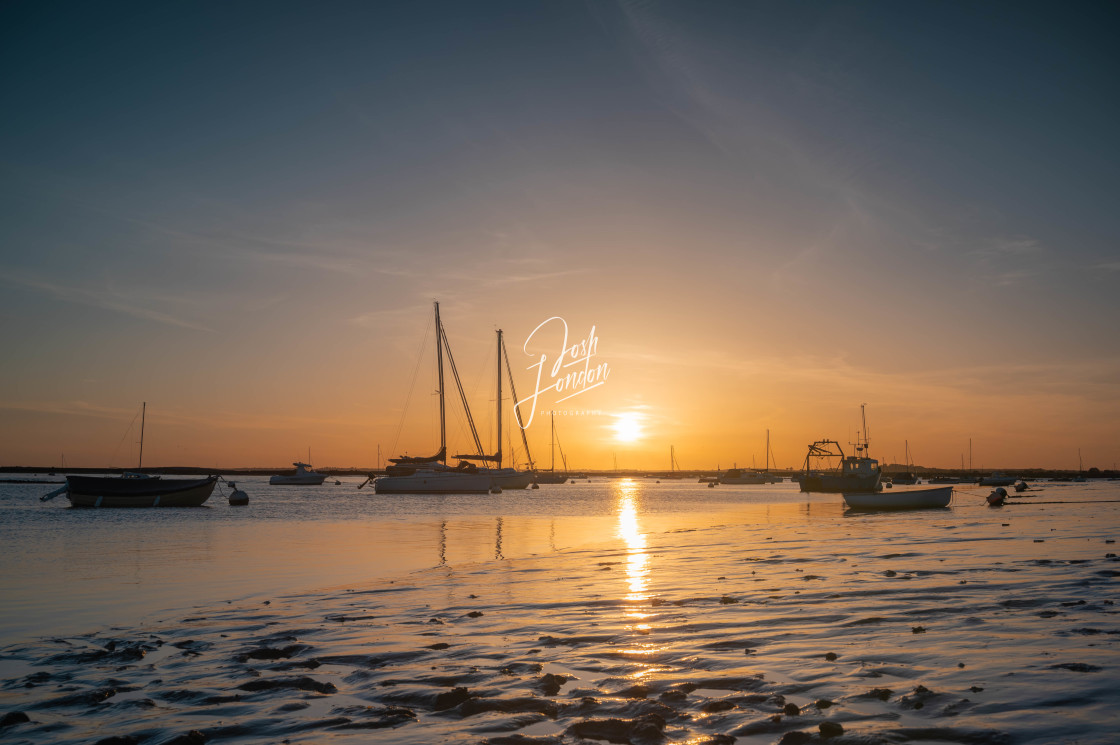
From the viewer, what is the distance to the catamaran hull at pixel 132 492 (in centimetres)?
6925

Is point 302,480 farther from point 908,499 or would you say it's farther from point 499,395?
point 908,499

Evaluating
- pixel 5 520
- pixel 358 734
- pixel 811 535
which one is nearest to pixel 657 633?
pixel 358 734

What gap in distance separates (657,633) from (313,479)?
527ft

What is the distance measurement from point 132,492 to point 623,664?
74415mm

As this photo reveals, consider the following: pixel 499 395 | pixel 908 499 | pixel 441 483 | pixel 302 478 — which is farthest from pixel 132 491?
pixel 302 478

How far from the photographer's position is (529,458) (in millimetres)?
106500

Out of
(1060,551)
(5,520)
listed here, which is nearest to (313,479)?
(5,520)

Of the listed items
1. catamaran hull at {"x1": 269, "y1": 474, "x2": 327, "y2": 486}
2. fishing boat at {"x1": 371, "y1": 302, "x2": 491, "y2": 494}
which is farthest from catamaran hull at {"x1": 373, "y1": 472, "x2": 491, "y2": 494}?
catamaran hull at {"x1": 269, "y1": 474, "x2": 327, "y2": 486}

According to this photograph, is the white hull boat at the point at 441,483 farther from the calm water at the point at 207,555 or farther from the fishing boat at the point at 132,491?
the calm water at the point at 207,555

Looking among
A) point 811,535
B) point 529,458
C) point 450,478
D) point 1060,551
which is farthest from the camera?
point 529,458

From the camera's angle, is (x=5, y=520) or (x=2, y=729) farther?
(x=5, y=520)

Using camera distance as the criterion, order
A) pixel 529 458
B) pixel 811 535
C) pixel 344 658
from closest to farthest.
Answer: pixel 344 658
pixel 811 535
pixel 529 458

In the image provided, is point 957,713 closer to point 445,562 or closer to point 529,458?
point 445,562

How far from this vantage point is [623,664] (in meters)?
9.94
